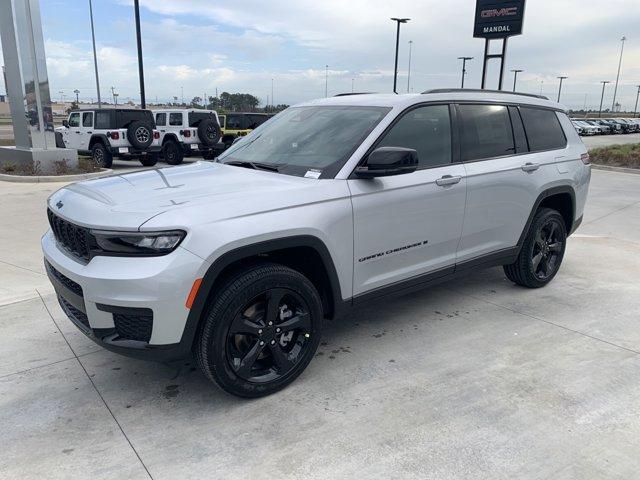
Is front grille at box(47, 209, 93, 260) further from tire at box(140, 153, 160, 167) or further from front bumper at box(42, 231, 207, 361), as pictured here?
tire at box(140, 153, 160, 167)

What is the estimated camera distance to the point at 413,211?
3633 millimetres

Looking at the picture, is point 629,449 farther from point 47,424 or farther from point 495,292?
point 47,424

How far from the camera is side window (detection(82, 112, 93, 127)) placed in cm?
1616

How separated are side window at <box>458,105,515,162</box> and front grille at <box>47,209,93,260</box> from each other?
2.79 metres

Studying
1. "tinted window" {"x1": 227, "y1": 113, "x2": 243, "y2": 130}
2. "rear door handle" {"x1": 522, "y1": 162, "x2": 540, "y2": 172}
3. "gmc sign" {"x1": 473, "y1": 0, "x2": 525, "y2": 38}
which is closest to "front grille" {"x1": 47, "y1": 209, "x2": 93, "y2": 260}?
"rear door handle" {"x1": 522, "y1": 162, "x2": 540, "y2": 172}

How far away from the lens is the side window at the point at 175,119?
675 inches

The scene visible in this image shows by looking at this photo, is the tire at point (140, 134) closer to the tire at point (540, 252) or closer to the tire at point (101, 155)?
the tire at point (101, 155)

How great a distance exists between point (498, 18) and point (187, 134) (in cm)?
1633

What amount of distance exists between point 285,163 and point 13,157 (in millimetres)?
11906

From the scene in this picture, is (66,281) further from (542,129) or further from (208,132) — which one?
(208,132)

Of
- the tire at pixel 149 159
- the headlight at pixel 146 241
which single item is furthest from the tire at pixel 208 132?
the headlight at pixel 146 241

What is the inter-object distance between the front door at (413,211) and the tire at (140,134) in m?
13.4

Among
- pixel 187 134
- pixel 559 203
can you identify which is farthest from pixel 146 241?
pixel 187 134

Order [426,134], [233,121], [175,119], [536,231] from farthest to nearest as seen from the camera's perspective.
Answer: [233,121]
[175,119]
[536,231]
[426,134]
